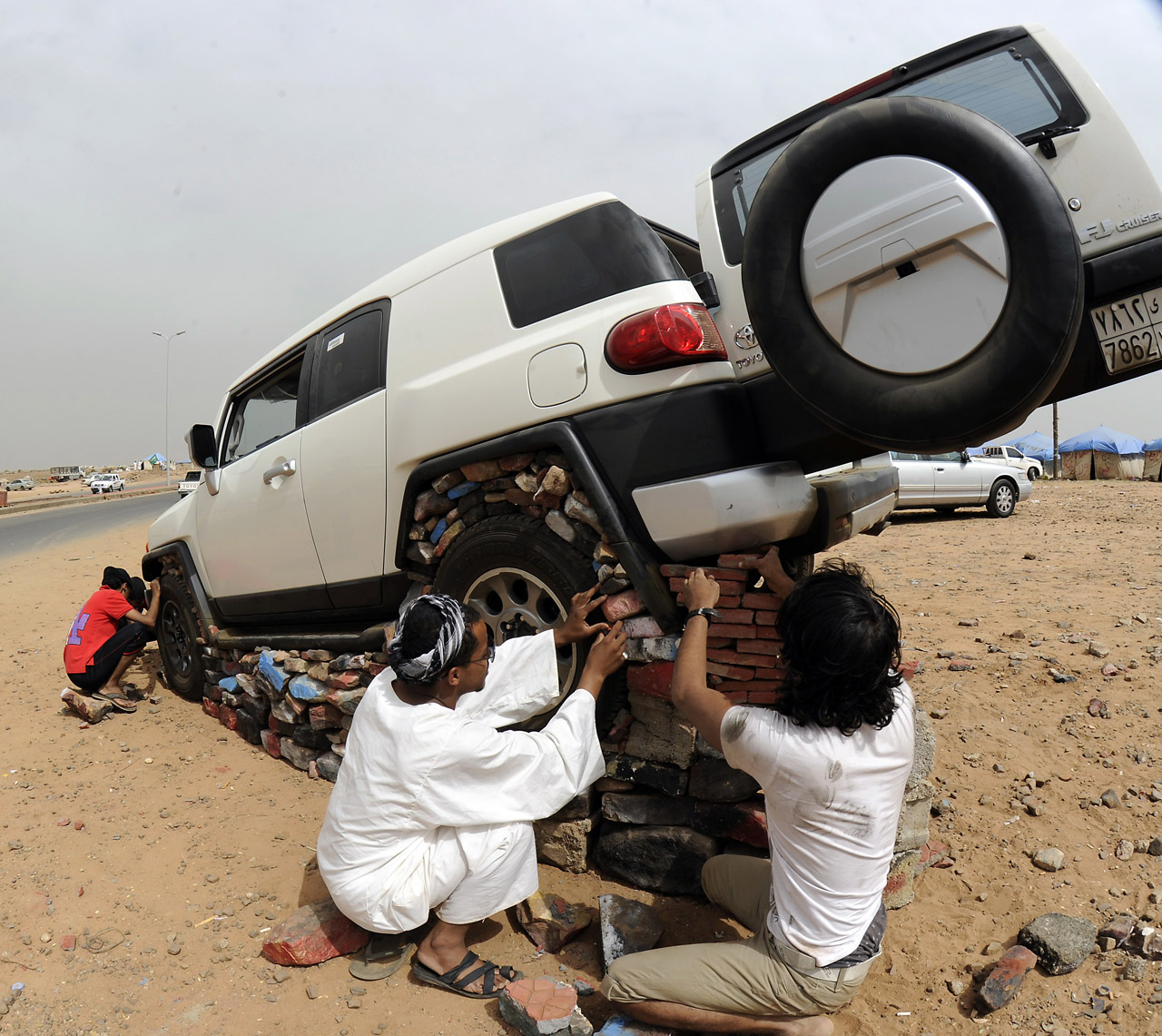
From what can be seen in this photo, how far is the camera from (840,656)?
1.92m

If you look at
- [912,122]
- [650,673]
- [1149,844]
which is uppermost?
[912,122]

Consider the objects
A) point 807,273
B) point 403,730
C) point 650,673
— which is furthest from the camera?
point 650,673

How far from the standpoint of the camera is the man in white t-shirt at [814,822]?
197 cm

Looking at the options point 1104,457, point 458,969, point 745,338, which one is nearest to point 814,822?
point 458,969

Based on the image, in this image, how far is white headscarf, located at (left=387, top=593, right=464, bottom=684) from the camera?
240 cm

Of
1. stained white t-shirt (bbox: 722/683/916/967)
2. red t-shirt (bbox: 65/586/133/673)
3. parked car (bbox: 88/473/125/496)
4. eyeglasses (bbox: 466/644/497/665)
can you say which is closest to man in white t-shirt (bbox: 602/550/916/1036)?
stained white t-shirt (bbox: 722/683/916/967)

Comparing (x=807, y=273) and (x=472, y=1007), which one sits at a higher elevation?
(x=807, y=273)

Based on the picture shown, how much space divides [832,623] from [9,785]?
13.7 feet

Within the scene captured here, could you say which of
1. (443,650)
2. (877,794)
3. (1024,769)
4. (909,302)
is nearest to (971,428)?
(909,302)

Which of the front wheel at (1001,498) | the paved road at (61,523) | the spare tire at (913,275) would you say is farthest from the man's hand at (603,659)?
the paved road at (61,523)

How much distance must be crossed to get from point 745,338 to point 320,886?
2680 mm

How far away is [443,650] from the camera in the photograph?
2.41 meters

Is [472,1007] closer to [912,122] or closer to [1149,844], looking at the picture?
[1149,844]

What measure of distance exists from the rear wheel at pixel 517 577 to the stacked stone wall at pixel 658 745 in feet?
0.23
